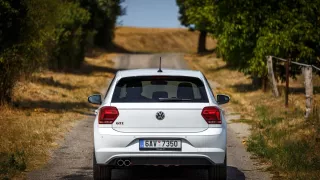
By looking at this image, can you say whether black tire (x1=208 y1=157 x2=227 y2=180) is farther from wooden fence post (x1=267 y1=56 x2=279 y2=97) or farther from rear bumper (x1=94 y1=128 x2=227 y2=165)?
wooden fence post (x1=267 y1=56 x2=279 y2=97)

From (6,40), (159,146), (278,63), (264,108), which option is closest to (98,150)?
(159,146)

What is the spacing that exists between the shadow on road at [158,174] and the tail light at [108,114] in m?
1.50

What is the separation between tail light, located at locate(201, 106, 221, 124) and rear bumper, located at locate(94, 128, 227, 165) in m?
0.13

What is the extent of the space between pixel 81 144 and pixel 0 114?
17.2 feet

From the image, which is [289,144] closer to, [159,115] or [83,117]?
[159,115]

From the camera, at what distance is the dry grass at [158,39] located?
12106 centimetres

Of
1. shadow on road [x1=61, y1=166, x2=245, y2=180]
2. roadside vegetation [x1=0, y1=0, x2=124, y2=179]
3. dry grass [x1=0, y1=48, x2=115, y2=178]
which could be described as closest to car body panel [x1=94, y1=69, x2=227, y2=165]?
shadow on road [x1=61, y1=166, x2=245, y2=180]

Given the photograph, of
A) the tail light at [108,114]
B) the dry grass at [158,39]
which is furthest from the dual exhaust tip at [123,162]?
the dry grass at [158,39]

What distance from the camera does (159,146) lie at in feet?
29.8

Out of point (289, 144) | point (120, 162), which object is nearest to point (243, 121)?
point (289, 144)

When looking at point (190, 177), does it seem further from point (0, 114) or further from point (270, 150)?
point (0, 114)

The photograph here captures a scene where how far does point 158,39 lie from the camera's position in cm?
13100

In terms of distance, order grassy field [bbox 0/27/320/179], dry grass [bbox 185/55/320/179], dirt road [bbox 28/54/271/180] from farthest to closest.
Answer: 1. grassy field [bbox 0/27/320/179]
2. dry grass [bbox 185/55/320/179]
3. dirt road [bbox 28/54/271/180]

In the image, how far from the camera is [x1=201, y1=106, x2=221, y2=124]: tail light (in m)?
9.14
